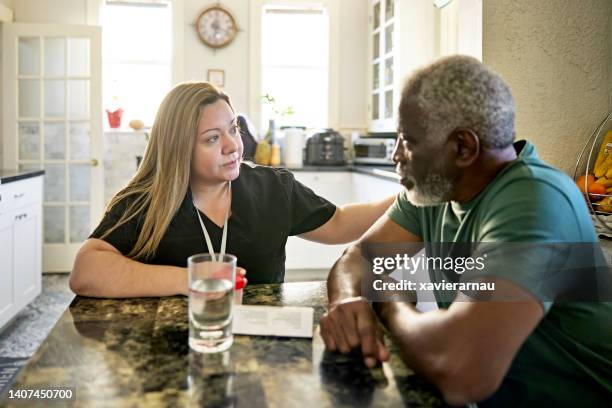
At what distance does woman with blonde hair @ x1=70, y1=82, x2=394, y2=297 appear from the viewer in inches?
57.7

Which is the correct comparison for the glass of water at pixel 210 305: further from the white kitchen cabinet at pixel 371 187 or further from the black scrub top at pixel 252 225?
the white kitchen cabinet at pixel 371 187

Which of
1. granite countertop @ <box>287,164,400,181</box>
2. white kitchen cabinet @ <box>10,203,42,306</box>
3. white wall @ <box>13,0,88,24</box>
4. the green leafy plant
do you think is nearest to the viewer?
white kitchen cabinet @ <box>10,203,42,306</box>

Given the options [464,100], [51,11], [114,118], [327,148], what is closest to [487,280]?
[464,100]

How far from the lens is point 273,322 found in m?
0.97

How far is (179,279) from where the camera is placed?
1.24m

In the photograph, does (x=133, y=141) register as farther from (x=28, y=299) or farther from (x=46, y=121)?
(x=28, y=299)

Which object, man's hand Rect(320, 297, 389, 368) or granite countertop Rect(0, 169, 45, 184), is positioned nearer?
man's hand Rect(320, 297, 389, 368)

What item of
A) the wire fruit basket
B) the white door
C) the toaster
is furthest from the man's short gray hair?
the white door

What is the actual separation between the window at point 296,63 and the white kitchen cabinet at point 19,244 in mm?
2318

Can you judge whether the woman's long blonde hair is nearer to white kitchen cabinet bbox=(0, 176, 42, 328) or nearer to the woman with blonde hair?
the woman with blonde hair

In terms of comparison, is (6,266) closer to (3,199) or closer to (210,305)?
(3,199)

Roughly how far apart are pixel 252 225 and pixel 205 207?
5.6 inches

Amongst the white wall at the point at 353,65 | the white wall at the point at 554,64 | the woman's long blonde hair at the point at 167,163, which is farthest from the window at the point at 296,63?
the woman's long blonde hair at the point at 167,163

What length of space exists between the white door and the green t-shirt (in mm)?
4274
